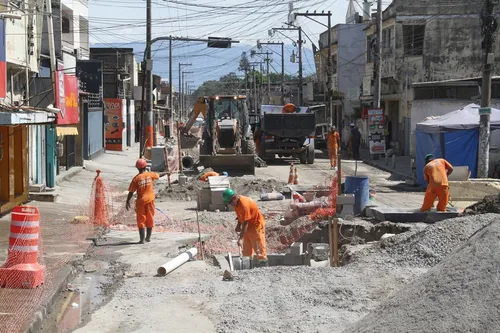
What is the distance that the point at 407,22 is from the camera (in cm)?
4147

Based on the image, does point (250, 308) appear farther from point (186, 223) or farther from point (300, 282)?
point (186, 223)

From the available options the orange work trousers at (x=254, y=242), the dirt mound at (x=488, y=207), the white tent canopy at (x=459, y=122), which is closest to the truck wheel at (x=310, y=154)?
the white tent canopy at (x=459, y=122)

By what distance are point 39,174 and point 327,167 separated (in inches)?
609

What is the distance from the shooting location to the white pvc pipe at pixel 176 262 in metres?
11.2

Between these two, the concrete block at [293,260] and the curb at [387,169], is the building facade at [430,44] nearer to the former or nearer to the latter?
the curb at [387,169]

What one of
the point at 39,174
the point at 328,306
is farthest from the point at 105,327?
the point at 39,174

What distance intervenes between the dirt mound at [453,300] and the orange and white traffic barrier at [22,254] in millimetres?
4926

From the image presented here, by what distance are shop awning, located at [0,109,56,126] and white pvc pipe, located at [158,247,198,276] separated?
3.99 metres

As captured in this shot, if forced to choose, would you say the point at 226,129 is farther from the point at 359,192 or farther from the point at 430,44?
the point at 430,44

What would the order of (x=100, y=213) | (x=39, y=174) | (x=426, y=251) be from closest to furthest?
(x=426, y=251) < (x=100, y=213) < (x=39, y=174)

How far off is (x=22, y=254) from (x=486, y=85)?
1667 cm

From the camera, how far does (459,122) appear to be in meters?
24.4

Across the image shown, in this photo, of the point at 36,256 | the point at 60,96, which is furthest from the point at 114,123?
the point at 36,256

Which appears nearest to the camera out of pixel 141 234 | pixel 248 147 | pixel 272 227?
pixel 141 234
